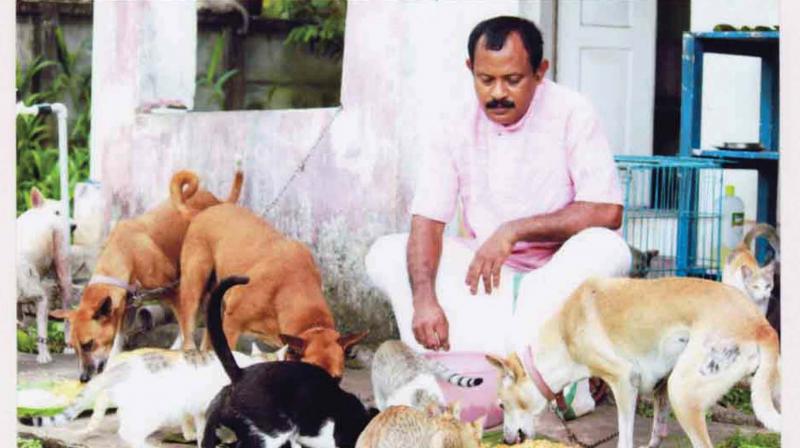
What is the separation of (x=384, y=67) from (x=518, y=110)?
0.91 meters

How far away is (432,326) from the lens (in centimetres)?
612

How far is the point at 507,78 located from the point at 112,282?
2.04m

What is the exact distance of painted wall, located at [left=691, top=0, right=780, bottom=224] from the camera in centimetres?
737

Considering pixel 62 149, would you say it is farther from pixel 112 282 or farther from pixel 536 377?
A: pixel 536 377

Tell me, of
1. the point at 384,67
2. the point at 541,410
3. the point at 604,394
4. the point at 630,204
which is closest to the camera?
the point at 541,410

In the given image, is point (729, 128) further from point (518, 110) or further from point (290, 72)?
point (290, 72)

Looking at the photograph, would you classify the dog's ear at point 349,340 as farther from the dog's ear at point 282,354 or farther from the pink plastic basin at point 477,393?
the pink plastic basin at point 477,393

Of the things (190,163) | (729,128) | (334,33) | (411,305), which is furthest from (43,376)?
(334,33)

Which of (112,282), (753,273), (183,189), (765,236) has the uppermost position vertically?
(183,189)

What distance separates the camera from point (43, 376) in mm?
6980

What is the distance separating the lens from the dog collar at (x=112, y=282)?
22.7 feet

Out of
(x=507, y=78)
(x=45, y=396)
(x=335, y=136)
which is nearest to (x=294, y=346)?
(x=335, y=136)

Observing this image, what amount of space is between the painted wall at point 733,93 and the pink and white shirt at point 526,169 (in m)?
1.60

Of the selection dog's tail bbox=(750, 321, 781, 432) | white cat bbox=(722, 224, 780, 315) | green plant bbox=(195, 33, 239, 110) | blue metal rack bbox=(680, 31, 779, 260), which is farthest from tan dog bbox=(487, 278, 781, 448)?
green plant bbox=(195, 33, 239, 110)
